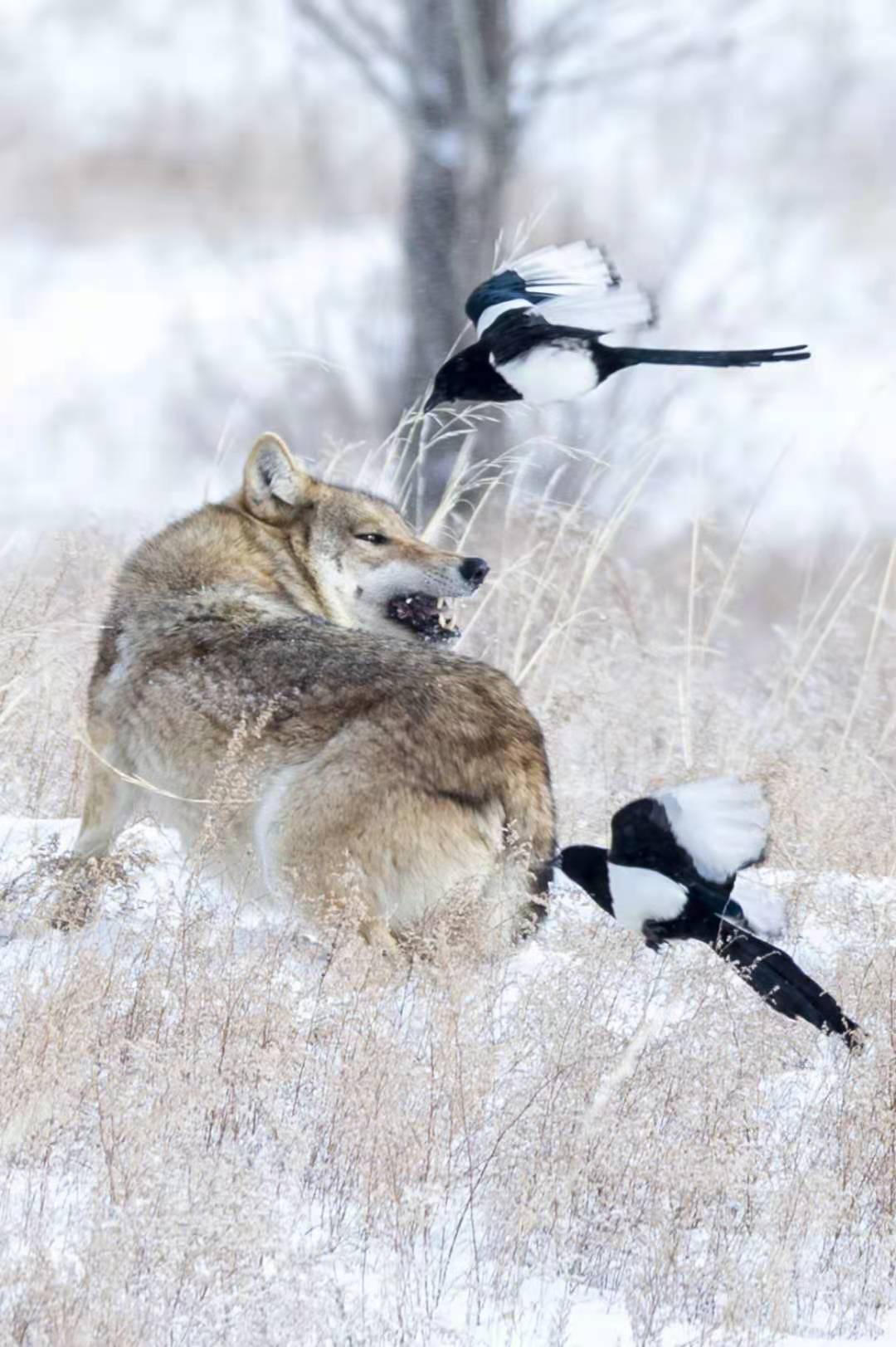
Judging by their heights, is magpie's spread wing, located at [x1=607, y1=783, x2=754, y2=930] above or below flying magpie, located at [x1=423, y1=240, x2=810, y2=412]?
below

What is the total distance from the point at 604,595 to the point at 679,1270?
259 inches

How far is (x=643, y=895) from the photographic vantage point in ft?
12.9

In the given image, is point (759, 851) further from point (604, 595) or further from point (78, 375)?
point (78, 375)

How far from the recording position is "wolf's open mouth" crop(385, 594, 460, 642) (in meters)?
5.51

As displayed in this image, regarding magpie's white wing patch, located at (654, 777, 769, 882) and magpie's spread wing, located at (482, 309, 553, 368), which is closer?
magpie's white wing patch, located at (654, 777, 769, 882)

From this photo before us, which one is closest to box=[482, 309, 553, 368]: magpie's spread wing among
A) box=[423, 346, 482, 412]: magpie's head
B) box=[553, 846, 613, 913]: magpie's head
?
box=[423, 346, 482, 412]: magpie's head

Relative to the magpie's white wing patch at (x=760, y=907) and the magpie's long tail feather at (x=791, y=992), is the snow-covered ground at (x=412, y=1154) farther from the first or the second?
the magpie's white wing patch at (x=760, y=907)

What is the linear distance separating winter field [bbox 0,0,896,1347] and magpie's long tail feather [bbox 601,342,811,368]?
60.4 inches

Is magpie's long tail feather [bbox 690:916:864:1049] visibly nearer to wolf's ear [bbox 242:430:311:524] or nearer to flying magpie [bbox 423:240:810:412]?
flying magpie [bbox 423:240:810:412]

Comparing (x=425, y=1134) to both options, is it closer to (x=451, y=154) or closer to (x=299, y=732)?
(x=299, y=732)

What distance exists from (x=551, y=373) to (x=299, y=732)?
4.04 feet

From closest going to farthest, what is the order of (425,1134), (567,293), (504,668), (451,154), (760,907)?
(425,1134) → (760,907) → (567,293) → (504,668) → (451,154)

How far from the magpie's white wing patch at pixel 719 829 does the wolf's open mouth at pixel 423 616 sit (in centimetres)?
181

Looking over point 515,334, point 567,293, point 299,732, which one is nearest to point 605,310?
point 567,293
